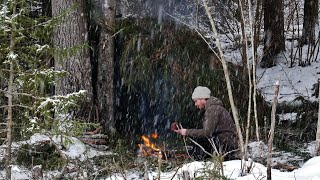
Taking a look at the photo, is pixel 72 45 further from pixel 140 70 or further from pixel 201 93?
pixel 201 93

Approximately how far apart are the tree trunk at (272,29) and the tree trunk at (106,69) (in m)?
4.85

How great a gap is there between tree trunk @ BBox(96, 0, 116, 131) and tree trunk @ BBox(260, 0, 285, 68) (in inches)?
191

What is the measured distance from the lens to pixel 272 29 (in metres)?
14.1

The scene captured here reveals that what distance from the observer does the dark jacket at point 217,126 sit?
732 cm

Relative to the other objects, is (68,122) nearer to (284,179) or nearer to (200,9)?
(284,179)

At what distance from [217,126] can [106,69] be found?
12.4 feet

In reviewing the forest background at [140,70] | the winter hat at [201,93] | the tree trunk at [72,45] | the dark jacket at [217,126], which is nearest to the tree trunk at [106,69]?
the forest background at [140,70]

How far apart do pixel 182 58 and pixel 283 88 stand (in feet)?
12.2

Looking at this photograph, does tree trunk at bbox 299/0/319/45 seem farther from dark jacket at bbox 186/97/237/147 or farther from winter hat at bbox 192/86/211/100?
dark jacket at bbox 186/97/237/147

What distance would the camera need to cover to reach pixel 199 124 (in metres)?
10.8

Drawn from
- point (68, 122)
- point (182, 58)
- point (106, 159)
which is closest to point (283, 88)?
point (182, 58)

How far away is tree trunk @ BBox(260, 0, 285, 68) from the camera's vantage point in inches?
545

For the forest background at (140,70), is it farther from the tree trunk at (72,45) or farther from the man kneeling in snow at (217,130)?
the man kneeling in snow at (217,130)

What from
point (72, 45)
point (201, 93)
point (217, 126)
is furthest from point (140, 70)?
point (217, 126)
